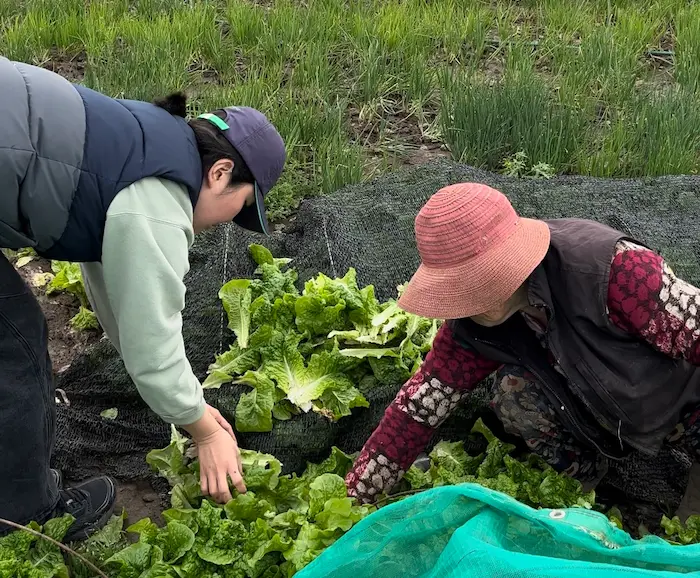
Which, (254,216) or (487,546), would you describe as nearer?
(487,546)


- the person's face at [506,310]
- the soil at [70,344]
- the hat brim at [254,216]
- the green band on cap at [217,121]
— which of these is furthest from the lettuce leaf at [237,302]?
the person's face at [506,310]

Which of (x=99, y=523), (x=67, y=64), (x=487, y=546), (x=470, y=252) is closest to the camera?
(x=487, y=546)

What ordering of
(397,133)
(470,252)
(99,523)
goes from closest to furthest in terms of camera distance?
(470,252), (99,523), (397,133)

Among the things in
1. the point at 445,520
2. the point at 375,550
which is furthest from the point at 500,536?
the point at 375,550

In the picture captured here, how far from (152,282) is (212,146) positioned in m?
0.36

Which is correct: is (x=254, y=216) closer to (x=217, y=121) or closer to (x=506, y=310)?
(x=217, y=121)

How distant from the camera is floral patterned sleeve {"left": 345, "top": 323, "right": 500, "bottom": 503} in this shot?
186cm

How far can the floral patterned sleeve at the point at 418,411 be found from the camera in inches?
73.4

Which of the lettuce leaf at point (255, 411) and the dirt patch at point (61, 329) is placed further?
the dirt patch at point (61, 329)

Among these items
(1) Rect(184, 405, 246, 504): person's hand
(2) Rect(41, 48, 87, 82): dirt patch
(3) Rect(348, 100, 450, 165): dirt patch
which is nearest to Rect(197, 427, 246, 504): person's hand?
(1) Rect(184, 405, 246, 504): person's hand

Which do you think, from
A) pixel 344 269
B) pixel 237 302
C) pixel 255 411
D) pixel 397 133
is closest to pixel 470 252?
pixel 255 411

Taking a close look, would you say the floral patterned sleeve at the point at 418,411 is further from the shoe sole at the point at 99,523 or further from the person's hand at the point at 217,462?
the shoe sole at the point at 99,523

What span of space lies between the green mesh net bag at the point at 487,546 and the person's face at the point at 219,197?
85 centimetres

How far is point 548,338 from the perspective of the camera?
170 cm
